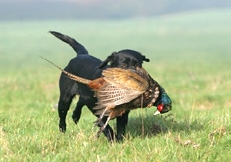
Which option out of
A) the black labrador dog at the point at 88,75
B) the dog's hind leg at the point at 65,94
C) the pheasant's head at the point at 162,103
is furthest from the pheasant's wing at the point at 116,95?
the dog's hind leg at the point at 65,94

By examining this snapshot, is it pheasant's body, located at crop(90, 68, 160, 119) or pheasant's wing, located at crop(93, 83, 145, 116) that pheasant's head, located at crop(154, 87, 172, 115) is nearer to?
pheasant's body, located at crop(90, 68, 160, 119)

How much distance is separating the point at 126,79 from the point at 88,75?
147 centimetres

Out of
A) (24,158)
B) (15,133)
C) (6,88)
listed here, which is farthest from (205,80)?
(24,158)

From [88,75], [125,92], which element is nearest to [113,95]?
[125,92]

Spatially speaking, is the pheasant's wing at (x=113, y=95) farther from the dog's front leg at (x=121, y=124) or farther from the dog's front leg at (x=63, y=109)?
the dog's front leg at (x=63, y=109)

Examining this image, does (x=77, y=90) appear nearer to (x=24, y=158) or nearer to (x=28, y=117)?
(x=28, y=117)

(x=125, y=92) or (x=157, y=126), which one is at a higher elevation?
(x=125, y=92)

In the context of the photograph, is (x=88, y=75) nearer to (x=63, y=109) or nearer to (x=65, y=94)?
(x=65, y=94)

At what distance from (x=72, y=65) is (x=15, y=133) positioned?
1.46 metres

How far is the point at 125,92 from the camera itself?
5.33 meters

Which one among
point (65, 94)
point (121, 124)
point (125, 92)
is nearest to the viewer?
point (125, 92)

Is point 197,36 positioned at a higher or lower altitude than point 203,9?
lower

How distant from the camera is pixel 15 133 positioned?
6273 millimetres

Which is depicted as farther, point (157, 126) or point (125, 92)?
point (157, 126)
